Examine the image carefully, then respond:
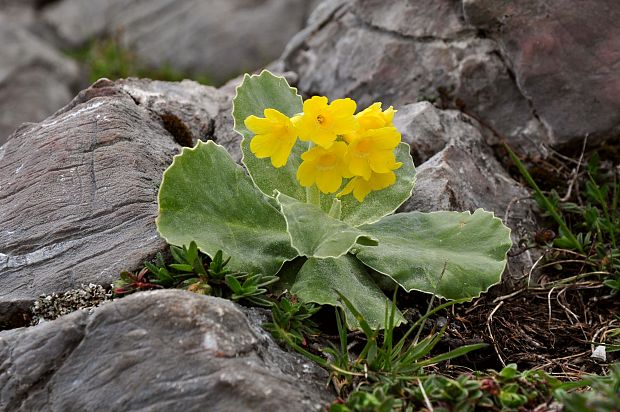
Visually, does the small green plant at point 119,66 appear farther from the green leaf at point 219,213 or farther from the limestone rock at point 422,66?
the green leaf at point 219,213

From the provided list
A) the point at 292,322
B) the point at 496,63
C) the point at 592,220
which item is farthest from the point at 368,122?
the point at 496,63

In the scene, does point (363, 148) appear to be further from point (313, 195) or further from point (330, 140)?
point (313, 195)

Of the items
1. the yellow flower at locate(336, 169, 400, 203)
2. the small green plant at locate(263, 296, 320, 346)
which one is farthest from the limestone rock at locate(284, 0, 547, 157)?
the small green plant at locate(263, 296, 320, 346)

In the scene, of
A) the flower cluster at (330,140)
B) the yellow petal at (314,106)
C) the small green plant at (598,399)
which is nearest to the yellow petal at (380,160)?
the flower cluster at (330,140)

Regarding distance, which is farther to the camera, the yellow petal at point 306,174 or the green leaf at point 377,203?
the green leaf at point 377,203

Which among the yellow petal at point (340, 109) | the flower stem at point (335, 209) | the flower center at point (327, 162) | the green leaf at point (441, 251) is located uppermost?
the yellow petal at point (340, 109)

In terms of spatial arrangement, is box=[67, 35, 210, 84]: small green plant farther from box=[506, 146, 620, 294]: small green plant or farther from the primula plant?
the primula plant

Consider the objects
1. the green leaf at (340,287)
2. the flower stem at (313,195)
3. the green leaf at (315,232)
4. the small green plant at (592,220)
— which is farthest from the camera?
the small green plant at (592,220)

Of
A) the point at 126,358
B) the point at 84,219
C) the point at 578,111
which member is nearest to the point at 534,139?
the point at 578,111
